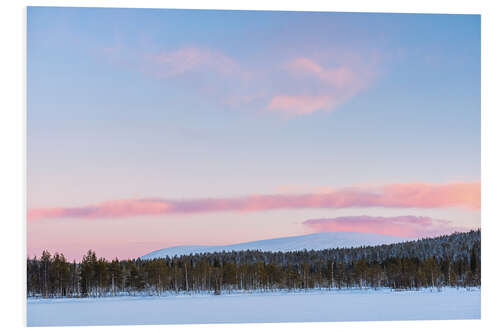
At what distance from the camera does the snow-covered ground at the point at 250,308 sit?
14.5m

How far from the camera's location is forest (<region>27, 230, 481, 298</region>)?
15.9 metres

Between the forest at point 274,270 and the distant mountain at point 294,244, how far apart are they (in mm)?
233

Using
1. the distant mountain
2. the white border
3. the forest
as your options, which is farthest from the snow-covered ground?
the distant mountain

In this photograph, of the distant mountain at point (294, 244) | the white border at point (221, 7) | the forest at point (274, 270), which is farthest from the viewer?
the distant mountain at point (294, 244)

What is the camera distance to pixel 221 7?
1531cm

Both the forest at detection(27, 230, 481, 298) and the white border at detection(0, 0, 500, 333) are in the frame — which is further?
the forest at detection(27, 230, 481, 298)

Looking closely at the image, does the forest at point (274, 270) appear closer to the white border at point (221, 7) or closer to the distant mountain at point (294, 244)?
the distant mountain at point (294, 244)

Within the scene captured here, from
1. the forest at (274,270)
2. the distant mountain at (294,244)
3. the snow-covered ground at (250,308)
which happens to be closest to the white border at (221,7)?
the snow-covered ground at (250,308)

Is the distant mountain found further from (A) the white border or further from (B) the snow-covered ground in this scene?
(A) the white border

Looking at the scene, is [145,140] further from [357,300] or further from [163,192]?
Answer: [357,300]

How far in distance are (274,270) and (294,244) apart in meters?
1.73

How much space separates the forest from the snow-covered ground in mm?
389

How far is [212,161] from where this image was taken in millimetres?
16109

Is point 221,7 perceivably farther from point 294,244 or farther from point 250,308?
point 250,308
